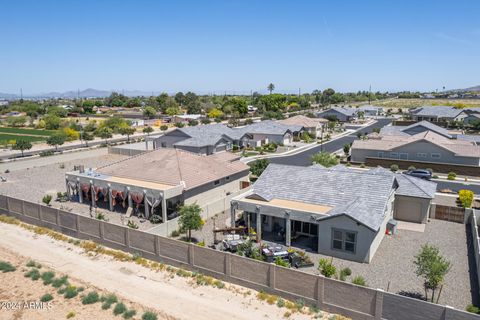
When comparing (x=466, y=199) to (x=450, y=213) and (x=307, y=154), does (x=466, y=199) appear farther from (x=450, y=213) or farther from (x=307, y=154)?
(x=307, y=154)

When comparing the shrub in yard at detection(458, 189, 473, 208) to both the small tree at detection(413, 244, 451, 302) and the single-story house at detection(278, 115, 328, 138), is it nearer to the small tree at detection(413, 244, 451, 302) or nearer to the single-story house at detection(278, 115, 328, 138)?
the small tree at detection(413, 244, 451, 302)

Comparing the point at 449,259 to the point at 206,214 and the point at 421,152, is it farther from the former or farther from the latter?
the point at 421,152

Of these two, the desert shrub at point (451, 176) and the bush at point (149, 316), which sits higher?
the desert shrub at point (451, 176)

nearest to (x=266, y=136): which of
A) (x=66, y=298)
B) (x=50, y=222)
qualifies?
(x=50, y=222)

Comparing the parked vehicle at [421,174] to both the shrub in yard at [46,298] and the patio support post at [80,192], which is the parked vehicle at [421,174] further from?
the shrub in yard at [46,298]

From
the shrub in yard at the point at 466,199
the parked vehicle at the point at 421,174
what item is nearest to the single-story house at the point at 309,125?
the parked vehicle at the point at 421,174
